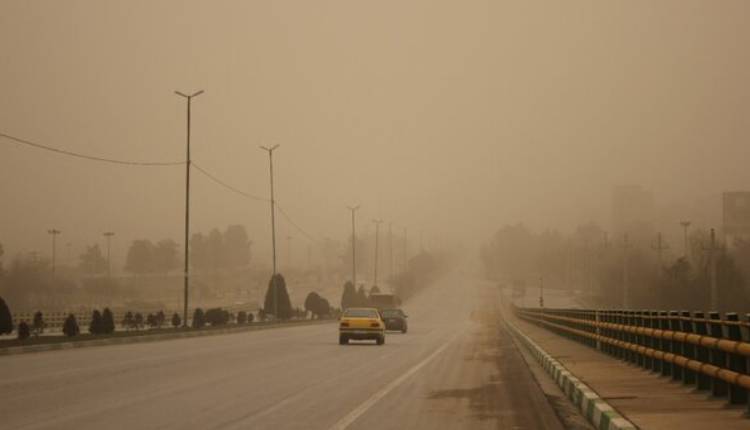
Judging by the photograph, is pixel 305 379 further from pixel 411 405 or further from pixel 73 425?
pixel 73 425

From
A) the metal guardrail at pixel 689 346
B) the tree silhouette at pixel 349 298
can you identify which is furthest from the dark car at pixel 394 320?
the tree silhouette at pixel 349 298

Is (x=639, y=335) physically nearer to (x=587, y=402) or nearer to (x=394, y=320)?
(x=587, y=402)

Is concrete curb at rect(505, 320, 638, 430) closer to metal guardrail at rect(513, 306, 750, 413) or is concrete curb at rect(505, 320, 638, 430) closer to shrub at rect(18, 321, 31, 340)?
metal guardrail at rect(513, 306, 750, 413)

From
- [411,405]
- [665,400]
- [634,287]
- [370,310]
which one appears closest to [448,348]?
[370,310]

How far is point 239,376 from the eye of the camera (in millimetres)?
23094

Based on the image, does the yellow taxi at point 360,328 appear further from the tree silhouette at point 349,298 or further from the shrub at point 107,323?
the tree silhouette at point 349,298

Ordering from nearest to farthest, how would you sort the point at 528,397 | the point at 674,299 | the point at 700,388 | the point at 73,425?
the point at 73,425
the point at 700,388
the point at 528,397
the point at 674,299

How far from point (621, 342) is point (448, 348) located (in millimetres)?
17451

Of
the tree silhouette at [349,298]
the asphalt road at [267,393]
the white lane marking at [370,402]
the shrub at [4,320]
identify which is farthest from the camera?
the tree silhouette at [349,298]

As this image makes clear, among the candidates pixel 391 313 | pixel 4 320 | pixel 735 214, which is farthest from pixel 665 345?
pixel 735 214

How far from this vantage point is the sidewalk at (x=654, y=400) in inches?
452

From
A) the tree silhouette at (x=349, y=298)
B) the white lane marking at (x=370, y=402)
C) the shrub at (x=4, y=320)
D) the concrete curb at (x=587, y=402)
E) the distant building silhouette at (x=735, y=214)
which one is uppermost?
the distant building silhouette at (x=735, y=214)

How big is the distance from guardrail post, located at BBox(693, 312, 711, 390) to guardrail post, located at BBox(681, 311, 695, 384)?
400mm

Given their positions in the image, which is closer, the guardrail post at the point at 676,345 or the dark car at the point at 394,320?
the guardrail post at the point at 676,345
